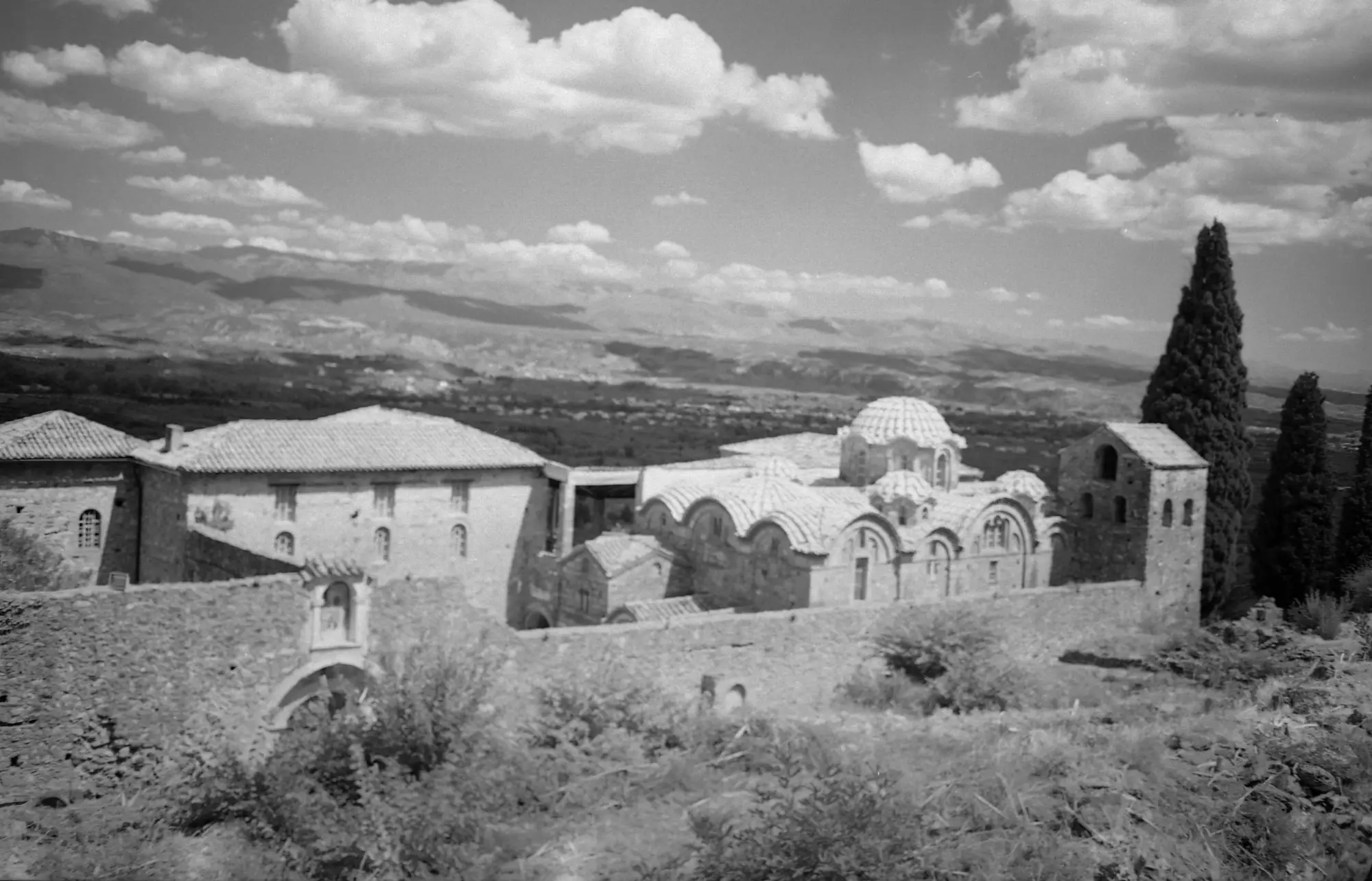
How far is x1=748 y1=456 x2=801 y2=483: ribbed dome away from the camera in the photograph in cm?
2953

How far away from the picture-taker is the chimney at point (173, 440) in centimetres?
2698

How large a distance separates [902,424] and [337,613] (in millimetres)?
18543

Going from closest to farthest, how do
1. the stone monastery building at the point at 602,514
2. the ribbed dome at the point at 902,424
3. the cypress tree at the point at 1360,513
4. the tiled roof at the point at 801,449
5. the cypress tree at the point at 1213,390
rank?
the stone monastery building at the point at 602,514 < the cypress tree at the point at 1360,513 < the ribbed dome at the point at 902,424 < the cypress tree at the point at 1213,390 < the tiled roof at the point at 801,449

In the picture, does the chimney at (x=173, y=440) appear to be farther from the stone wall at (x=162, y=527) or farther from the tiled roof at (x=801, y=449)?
the tiled roof at (x=801, y=449)

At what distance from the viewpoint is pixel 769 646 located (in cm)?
2103

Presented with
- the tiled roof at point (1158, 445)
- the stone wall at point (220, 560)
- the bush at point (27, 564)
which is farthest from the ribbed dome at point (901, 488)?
the bush at point (27, 564)

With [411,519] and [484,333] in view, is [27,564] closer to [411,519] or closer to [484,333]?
[411,519]

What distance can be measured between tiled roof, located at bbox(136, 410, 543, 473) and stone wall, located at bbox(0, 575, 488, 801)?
11.2m

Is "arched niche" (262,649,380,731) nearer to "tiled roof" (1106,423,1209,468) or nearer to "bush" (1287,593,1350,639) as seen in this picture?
"bush" (1287,593,1350,639)

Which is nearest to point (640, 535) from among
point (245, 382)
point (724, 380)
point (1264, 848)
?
point (1264, 848)

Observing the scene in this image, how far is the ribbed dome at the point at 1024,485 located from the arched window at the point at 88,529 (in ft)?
71.2

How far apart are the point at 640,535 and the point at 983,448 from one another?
50.3m

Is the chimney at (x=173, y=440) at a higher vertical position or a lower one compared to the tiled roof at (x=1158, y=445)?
lower

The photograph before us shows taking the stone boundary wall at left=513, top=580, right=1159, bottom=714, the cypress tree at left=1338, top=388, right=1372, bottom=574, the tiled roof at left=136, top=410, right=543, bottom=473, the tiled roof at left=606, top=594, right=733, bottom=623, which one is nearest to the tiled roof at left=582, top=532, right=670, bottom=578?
the tiled roof at left=606, top=594, right=733, bottom=623
